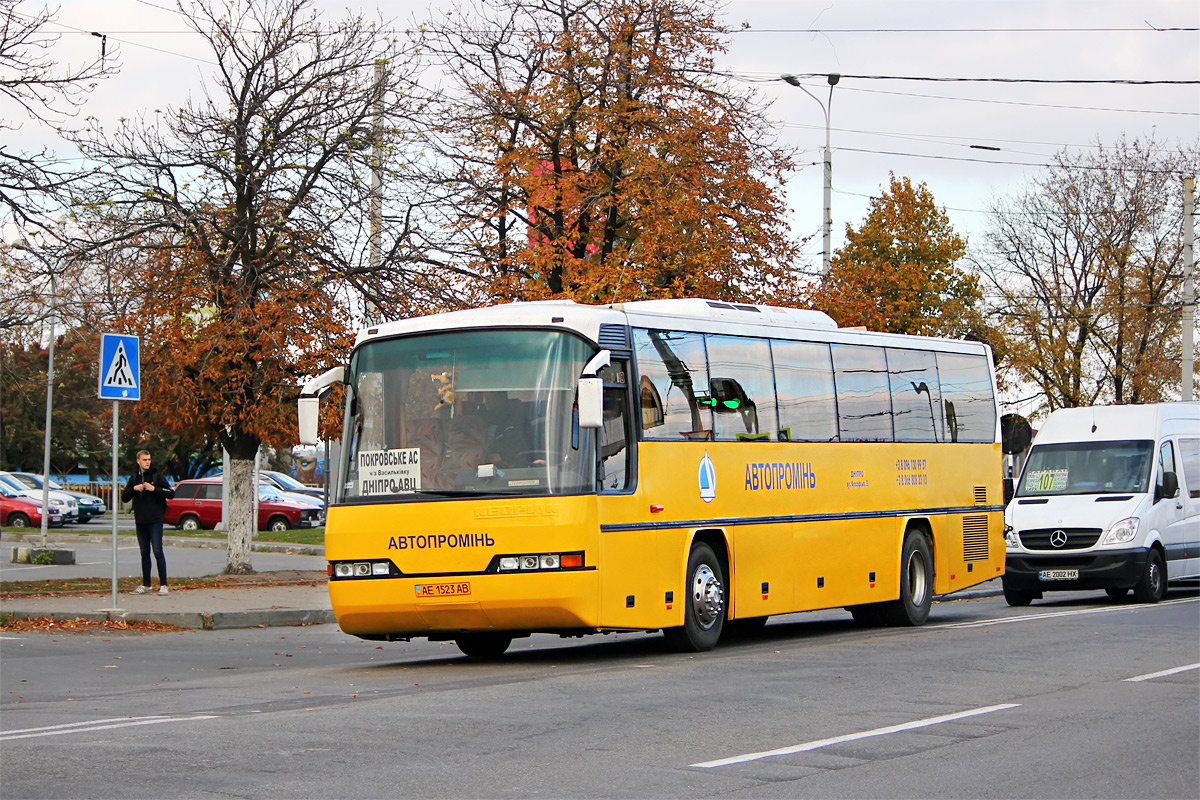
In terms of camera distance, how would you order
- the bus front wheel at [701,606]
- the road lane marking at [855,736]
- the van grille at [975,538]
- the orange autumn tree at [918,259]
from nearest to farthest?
the road lane marking at [855,736] < the bus front wheel at [701,606] < the van grille at [975,538] < the orange autumn tree at [918,259]

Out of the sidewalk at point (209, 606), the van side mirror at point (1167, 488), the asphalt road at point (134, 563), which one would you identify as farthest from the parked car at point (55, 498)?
the van side mirror at point (1167, 488)

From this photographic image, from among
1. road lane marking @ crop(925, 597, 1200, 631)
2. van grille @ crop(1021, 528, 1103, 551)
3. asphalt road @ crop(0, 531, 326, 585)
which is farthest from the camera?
asphalt road @ crop(0, 531, 326, 585)

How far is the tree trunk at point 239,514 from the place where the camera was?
83.0ft

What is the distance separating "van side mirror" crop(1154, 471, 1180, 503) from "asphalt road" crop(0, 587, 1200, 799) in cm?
690

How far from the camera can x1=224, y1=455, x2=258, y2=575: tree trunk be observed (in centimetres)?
2531

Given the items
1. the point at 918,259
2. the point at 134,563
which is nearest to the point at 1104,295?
the point at 918,259

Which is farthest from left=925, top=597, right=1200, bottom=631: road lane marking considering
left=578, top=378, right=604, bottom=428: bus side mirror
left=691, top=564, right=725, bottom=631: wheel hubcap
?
left=578, top=378, right=604, bottom=428: bus side mirror

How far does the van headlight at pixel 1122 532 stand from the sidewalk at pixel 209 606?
1089 cm

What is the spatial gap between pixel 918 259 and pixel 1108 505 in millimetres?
35297

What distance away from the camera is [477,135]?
A: 97.6 feet

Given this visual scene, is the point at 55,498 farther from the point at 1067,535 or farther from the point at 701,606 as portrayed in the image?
the point at 701,606

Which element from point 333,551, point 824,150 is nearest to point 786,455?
point 333,551

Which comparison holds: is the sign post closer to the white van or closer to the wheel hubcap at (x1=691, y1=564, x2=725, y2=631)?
the wheel hubcap at (x1=691, y1=564, x2=725, y2=631)

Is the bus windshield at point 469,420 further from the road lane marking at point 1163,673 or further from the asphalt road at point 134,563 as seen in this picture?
the asphalt road at point 134,563
